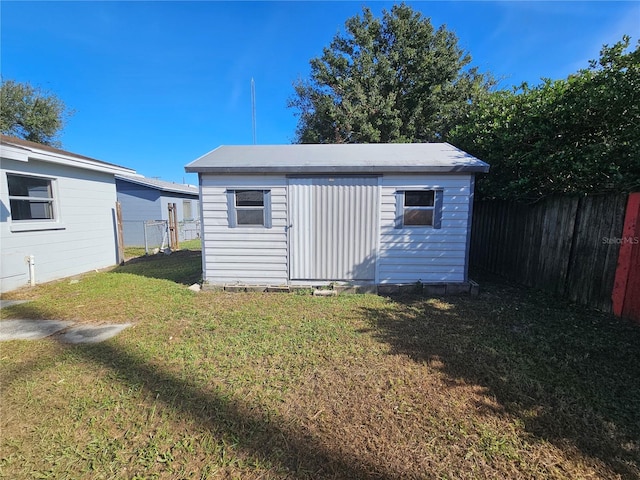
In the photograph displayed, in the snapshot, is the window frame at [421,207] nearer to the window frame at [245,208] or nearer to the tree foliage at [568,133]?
the tree foliage at [568,133]

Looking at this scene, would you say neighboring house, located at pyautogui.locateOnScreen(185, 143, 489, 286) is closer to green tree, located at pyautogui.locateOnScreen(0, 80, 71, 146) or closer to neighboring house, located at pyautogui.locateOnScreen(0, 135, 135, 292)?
neighboring house, located at pyautogui.locateOnScreen(0, 135, 135, 292)

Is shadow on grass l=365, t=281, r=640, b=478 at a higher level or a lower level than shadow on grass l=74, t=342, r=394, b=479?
higher

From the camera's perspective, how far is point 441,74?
13414mm

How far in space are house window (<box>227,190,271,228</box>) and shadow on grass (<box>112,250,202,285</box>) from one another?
74.2 inches

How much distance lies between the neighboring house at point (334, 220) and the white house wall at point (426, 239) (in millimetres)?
19

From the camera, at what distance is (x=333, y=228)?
5664mm

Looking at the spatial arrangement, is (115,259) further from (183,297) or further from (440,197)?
(440,197)

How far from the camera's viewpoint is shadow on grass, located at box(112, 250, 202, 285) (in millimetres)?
6812

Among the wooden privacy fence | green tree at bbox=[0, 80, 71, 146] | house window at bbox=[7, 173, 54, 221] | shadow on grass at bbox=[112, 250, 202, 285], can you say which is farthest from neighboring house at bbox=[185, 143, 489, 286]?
green tree at bbox=[0, 80, 71, 146]

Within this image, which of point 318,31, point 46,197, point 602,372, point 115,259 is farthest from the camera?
point 318,31

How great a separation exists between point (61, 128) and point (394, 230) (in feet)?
79.6

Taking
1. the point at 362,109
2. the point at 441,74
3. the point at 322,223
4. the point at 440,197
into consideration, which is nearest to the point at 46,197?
the point at 322,223

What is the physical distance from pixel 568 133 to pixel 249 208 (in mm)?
6027

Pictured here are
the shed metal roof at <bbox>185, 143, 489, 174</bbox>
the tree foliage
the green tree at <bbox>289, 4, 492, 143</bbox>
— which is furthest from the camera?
the green tree at <bbox>289, 4, 492, 143</bbox>
